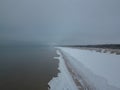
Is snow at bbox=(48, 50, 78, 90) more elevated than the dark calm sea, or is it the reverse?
snow at bbox=(48, 50, 78, 90)

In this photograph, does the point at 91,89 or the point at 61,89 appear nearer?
the point at 91,89

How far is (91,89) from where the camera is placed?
9078 mm

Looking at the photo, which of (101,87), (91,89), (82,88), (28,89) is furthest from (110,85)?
(28,89)

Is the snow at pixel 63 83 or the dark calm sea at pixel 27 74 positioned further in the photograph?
the dark calm sea at pixel 27 74

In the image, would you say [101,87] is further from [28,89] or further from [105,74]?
[28,89]

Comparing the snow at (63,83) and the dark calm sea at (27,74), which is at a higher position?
the snow at (63,83)

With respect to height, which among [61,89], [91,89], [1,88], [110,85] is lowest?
[1,88]

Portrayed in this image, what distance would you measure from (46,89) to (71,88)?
9.29 ft

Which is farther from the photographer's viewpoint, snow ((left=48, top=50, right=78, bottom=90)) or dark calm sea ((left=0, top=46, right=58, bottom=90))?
dark calm sea ((left=0, top=46, right=58, bottom=90))

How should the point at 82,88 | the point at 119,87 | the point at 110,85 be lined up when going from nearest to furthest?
the point at 119,87, the point at 110,85, the point at 82,88

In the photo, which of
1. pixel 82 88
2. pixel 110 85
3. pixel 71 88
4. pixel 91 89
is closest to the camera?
pixel 110 85

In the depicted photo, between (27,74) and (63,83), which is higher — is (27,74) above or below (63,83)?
below

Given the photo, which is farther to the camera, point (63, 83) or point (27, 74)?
point (27, 74)

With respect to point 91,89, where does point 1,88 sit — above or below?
below
